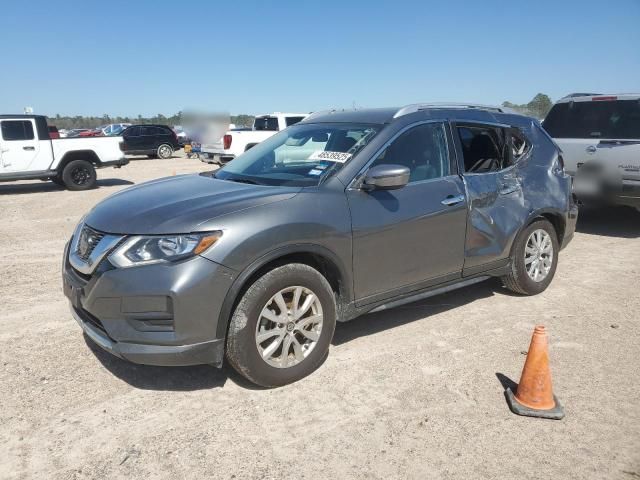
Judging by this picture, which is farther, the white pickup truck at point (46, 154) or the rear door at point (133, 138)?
the rear door at point (133, 138)

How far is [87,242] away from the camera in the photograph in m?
3.43

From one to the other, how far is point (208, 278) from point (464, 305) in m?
2.89

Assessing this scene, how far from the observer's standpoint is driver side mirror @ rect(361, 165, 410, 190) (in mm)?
3660

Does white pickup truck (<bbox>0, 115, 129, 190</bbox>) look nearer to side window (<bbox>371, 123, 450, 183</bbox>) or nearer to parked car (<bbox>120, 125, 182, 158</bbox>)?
parked car (<bbox>120, 125, 182, 158</bbox>)

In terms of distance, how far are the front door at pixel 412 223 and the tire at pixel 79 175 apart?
11.9m

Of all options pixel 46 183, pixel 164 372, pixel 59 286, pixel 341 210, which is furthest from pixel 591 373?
pixel 46 183

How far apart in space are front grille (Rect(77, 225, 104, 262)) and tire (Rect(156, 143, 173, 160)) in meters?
22.6

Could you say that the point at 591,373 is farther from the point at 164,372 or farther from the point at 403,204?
the point at 164,372

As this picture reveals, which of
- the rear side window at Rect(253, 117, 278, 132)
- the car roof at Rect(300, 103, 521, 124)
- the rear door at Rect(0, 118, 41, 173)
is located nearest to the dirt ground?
the car roof at Rect(300, 103, 521, 124)

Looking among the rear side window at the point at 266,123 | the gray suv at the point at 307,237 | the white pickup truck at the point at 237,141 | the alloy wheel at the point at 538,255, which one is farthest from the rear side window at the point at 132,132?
the alloy wheel at the point at 538,255

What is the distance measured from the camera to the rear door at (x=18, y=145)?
42.2 feet

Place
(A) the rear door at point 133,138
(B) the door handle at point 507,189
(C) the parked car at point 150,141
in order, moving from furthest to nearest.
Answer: (C) the parked car at point 150,141
(A) the rear door at point 133,138
(B) the door handle at point 507,189

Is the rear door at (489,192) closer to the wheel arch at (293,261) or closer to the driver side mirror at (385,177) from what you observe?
the driver side mirror at (385,177)

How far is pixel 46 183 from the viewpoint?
1597 centimetres
